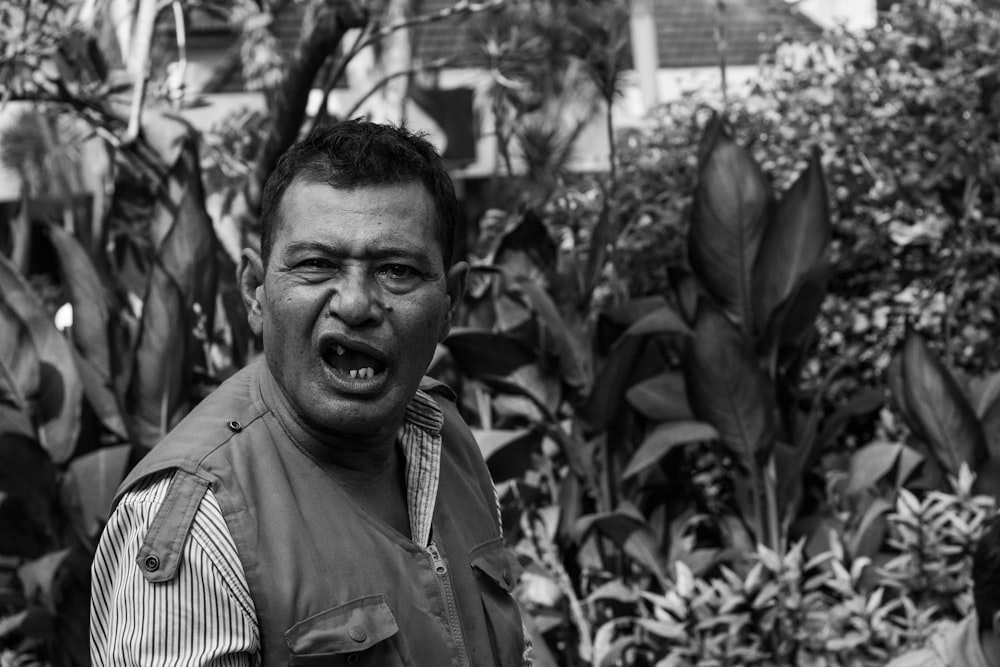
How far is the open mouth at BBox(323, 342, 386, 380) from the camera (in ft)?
5.72

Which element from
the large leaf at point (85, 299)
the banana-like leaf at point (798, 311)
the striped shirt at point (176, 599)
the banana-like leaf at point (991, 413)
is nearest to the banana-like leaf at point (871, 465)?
the banana-like leaf at point (991, 413)

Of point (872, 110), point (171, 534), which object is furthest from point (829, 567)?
point (171, 534)

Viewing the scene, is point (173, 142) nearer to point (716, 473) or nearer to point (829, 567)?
point (716, 473)

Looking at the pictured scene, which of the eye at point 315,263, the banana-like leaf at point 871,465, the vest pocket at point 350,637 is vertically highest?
the eye at point 315,263

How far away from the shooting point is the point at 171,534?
1525 millimetres

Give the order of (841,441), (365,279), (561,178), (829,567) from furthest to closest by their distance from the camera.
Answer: (561,178), (841,441), (829,567), (365,279)

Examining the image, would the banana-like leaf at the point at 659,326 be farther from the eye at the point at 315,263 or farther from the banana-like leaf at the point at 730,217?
the eye at the point at 315,263

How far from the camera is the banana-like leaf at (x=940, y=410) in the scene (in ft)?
13.8

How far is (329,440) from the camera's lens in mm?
1791

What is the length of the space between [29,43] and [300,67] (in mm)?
853

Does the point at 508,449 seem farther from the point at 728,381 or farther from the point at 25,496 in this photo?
the point at 25,496

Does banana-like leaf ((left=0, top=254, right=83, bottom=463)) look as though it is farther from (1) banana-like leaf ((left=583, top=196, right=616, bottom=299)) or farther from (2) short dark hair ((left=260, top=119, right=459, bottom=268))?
(2) short dark hair ((left=260, top=119, right=459, bottom=268))

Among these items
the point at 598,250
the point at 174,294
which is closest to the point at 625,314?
the point at 598,250

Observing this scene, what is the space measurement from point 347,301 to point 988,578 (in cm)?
157
